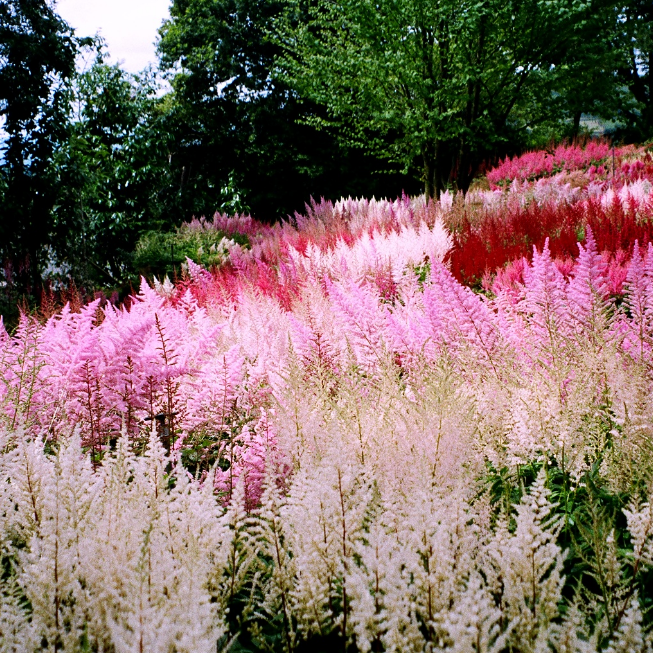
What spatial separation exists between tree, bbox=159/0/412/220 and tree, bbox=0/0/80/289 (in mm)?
8873

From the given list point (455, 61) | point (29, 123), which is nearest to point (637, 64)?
point (455, 61)

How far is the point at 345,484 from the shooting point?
5.12 ft

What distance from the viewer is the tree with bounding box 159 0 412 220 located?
65.5 ft

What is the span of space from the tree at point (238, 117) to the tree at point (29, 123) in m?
8.87

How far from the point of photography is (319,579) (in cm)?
151

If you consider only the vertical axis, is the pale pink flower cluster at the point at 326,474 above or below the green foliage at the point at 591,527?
above

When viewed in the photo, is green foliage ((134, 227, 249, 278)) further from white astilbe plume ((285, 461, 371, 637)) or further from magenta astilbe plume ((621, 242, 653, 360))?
white astilbe plume ((285, 461, 371, 637))

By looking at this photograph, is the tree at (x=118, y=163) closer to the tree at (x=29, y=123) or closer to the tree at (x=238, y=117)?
the tree at (x=29, y=123)

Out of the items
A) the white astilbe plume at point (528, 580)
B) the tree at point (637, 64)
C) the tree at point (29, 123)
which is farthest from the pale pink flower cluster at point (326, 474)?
the tree at point (637, 64)

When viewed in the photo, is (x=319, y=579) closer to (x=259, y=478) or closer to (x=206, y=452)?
(x=259, y=478)

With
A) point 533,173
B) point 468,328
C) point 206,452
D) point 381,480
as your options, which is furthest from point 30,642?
point 533,173

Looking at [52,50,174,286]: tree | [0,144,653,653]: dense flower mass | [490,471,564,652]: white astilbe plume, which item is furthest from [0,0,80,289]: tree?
[490,471,564,652]: white astilbe plume

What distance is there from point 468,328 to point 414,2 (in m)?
10.4

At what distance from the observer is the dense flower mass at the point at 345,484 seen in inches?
50.3
